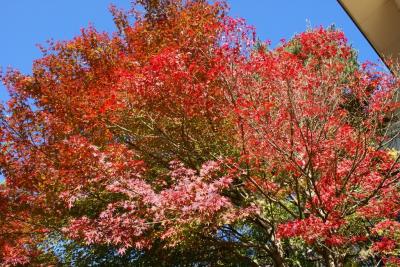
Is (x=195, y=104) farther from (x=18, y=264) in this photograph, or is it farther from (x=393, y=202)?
(x=18, y=264)

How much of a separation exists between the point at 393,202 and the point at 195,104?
184 inches

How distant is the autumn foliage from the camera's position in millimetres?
7328

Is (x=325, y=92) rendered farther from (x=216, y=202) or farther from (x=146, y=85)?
(x=146, y=85)

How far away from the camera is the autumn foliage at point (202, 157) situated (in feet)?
24.0

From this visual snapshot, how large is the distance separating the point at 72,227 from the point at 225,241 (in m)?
4.34

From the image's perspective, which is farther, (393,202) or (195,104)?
(195,104)

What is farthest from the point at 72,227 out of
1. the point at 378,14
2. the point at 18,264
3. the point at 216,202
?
the point at 378,14

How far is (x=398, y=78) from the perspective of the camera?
721 cm

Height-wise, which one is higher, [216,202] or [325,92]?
[325,92]

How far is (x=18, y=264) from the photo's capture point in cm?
1198

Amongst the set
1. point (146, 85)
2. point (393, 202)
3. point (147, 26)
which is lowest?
point (393, 202)

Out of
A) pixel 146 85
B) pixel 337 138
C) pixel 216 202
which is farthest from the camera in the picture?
pixel 146 85

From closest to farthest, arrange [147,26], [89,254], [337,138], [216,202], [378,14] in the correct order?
[216,202], [337,138], [378,14], [89,254], [147,26]

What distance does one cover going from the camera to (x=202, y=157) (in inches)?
373
